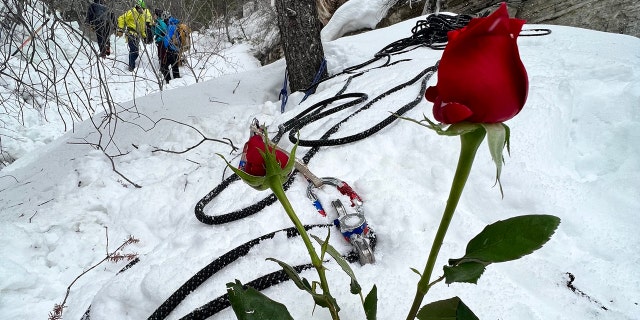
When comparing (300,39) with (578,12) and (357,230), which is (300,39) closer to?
(357,230)

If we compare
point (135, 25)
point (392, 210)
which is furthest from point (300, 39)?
point (392, 210)

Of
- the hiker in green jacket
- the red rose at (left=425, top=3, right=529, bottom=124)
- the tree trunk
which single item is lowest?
the red rose at (left=425, top=3, right=529, bottom=124)

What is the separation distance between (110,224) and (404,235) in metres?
1.21

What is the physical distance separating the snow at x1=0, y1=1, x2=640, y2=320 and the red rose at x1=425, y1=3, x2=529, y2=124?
304 mm

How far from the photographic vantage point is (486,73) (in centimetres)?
30

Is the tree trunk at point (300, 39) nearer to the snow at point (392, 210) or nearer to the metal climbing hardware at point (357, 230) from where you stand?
the snow at point (392, 210)

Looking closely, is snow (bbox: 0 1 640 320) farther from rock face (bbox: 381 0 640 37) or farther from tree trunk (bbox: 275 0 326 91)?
rock face (bbox: 381 0 640 37)

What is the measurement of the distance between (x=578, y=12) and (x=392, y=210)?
3.76 meters

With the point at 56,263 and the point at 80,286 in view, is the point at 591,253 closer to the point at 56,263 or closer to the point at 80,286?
the point at 80,286

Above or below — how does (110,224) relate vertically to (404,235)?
above

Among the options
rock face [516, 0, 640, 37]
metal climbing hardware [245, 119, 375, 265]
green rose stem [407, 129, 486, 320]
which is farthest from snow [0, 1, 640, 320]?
rock face [516, 0, 640, 37]

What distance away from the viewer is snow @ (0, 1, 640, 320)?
777 millimetres

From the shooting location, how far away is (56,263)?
1.27m

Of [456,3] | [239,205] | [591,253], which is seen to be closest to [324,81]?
[239,205]
